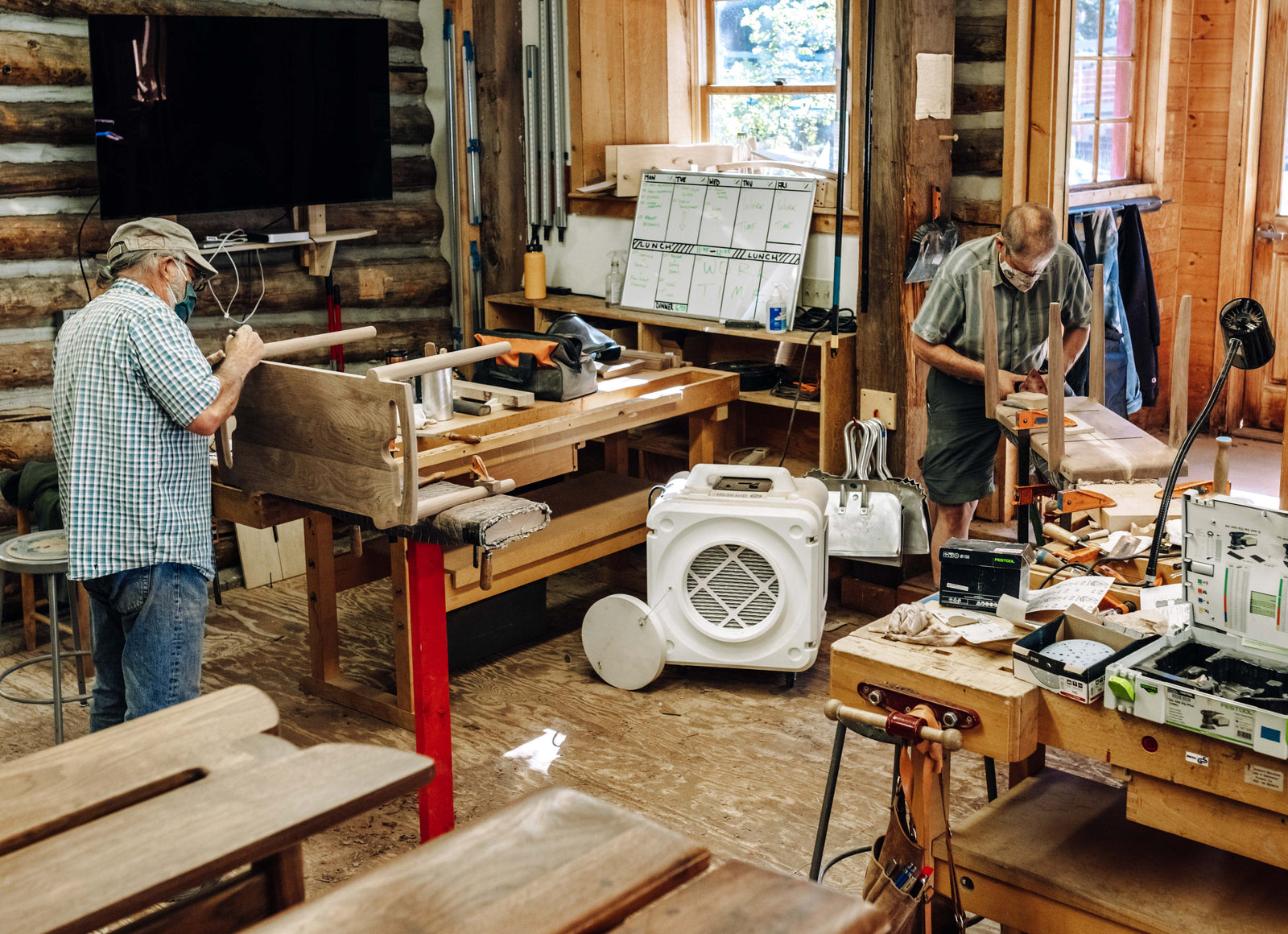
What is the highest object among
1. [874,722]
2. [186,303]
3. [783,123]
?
[783,123]

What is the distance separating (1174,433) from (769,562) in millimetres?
1353

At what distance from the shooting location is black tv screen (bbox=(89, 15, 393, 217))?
4715 mm

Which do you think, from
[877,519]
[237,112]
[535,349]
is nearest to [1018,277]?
[877,519]

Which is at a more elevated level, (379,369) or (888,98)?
(888,98)

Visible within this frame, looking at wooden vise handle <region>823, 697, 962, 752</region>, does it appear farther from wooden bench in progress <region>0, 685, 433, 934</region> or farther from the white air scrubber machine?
the white air scrubber machine

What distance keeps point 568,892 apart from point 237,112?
14.2 feet

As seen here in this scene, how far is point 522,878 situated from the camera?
1330 millimetres

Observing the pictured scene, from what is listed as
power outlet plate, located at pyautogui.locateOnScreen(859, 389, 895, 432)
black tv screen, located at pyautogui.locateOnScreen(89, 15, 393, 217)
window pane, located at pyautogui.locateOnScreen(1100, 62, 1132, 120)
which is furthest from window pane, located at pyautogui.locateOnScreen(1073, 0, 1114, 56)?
black tv screen, located at pyautogui.locateOnScreen(89, 15, 393, 217)

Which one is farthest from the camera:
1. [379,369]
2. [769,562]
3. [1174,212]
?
[1174,212]

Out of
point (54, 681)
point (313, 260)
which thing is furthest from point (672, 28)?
point (54, 681)

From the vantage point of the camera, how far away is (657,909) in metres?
1.30

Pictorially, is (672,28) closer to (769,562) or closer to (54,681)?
(769,562)

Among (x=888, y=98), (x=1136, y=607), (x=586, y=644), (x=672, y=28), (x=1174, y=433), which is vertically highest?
(x=672, y=28)

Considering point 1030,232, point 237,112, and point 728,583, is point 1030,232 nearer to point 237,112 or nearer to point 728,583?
point 728,583
